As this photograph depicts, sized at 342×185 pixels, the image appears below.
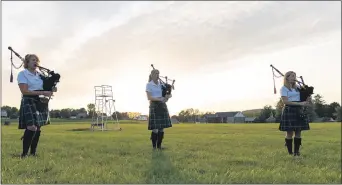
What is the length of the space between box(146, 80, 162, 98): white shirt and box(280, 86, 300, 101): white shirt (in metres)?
2.67

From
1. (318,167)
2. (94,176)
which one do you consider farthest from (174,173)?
(318,167)

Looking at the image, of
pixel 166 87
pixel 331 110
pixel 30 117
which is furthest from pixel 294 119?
pixel 331 110

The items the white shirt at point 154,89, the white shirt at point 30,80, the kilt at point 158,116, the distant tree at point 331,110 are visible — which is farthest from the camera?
the distant tree at point 331,110

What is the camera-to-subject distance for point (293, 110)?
28.8 feet

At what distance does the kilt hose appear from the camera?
7.20 m

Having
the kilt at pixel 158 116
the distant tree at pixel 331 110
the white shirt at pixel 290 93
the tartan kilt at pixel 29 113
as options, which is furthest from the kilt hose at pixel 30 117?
the distant tree at pixel 331 110

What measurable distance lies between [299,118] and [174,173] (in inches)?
154

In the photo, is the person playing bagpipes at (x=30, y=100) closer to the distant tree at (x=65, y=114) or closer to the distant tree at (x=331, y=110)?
the distant tree at (x=65, y=114)

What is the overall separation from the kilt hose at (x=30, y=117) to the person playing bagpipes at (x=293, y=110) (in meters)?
4.82

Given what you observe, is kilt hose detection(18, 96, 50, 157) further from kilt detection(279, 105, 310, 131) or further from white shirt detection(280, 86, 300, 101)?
kilt detection(279, 105, 310, 131)

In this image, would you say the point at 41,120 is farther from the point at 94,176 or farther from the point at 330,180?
the point at 330,180

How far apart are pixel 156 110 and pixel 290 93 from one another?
301 centimetres

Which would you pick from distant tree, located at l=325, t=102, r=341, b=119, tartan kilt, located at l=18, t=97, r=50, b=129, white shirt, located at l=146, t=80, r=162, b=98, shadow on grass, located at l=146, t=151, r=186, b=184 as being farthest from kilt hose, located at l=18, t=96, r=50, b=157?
distant tree, located at l=325, t=102, r=341, b=119

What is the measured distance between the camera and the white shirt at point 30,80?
23.4 ft
